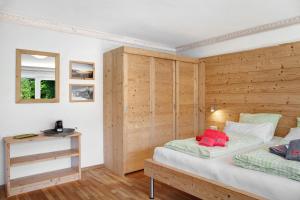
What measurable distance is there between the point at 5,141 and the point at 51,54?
1.44m

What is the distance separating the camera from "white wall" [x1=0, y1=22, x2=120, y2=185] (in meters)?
3.07

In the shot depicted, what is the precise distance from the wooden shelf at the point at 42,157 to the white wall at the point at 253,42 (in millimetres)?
3333

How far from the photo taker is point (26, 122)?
3.22m

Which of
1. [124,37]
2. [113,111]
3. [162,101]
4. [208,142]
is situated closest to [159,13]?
[124,37]

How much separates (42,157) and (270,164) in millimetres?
2937

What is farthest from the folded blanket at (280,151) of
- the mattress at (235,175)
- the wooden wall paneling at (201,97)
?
the wooden wall paneling at (201,97)

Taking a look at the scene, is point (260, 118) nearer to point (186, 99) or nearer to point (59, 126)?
point (186, 99)

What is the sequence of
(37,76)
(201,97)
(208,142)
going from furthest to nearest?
(201,97) < (37,76) < (208,142)

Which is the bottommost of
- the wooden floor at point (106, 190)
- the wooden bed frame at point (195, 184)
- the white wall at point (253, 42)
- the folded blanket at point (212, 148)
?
the wooden floor at point (106, 190)

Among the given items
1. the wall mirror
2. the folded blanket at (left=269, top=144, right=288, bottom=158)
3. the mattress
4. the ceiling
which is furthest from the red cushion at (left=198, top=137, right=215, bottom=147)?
the wall mirror

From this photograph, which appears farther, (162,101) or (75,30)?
(162,101)

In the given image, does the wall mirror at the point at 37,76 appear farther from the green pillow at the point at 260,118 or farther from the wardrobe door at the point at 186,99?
the green pillow at the point at 260,118

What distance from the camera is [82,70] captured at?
3750 mm

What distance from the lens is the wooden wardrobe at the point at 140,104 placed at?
11.6 feet
